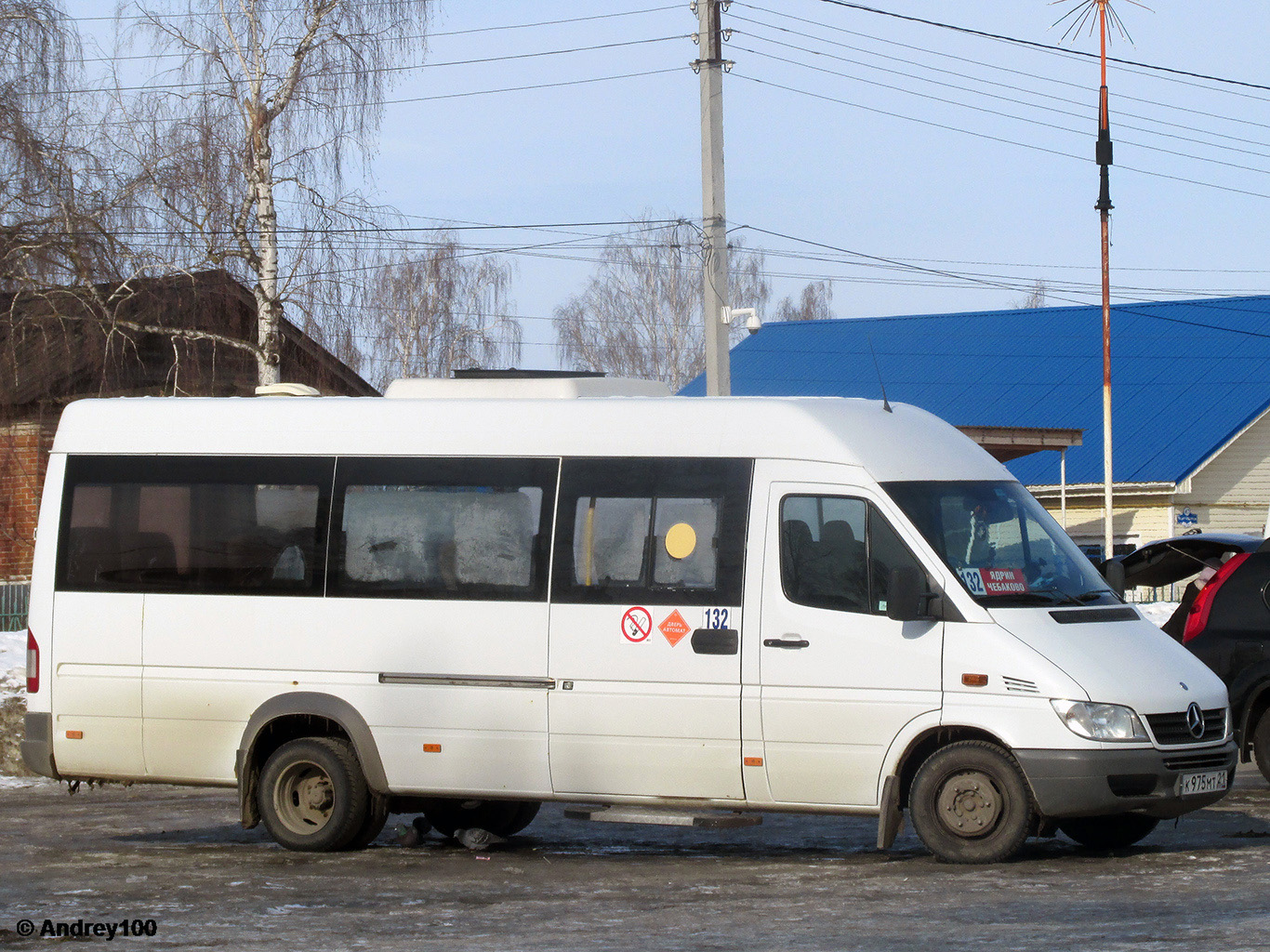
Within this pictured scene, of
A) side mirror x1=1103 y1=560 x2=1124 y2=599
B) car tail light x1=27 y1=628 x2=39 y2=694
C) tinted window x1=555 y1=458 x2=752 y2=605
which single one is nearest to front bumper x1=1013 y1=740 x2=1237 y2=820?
side mirror x1=1103 y1=560 x2=1124 y2=599

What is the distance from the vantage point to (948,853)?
8.98 m

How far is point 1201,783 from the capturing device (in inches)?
349

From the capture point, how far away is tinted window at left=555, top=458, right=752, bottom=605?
941cm

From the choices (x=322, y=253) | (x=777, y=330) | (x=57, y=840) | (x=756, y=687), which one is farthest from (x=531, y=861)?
(x=777, y=330)

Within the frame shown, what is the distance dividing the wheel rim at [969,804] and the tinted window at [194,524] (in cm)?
389

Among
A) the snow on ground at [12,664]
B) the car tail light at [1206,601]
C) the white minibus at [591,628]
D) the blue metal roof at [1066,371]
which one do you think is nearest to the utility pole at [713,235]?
the snow on ground at [12,664]

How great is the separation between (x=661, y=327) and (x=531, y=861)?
2531 inches

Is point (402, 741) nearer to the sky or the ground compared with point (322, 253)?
nearer to the ground

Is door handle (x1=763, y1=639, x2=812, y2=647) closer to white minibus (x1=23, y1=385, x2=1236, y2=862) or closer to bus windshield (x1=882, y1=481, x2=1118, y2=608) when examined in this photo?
white minibus (x1=23, y1=385, x2=1236, y2=862)

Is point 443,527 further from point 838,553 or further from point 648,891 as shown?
point 648,891

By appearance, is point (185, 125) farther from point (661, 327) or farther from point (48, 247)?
point (661, 327)

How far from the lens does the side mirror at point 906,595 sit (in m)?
8.83

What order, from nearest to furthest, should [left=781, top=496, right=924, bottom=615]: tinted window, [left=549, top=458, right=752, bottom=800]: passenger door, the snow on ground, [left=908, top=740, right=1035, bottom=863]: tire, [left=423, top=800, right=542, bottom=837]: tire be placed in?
[left=908, top=740, right=1035, bottom=863]: tire
[left=781, top=496, right=924, bottom=615]: tinted window
[left=549, top=458, right=752, bottom=800]: passenger door
[left=423, top=800, right=542, bottom=837]: tire
the snow on ground

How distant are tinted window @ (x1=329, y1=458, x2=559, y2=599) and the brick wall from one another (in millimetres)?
19942
